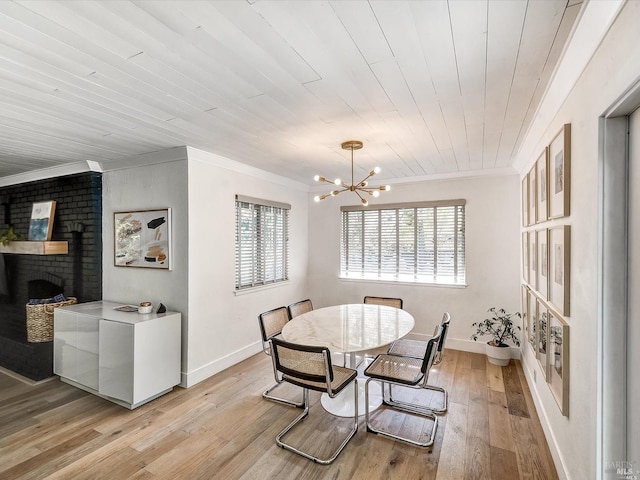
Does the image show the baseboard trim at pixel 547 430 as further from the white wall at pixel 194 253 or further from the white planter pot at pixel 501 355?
the white wall at pixel 194 253

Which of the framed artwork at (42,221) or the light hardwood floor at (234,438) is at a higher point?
the framed artwork at (42,221)

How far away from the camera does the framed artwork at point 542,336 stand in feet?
7.29

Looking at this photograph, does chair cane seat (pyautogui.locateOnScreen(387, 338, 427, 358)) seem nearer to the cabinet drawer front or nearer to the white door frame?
the white door frame

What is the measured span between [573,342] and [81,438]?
11.3 ft

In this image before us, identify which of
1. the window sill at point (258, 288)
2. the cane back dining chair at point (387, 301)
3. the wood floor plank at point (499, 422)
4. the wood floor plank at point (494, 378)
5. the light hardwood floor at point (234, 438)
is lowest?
the light hardwood floor at point (234, 438)

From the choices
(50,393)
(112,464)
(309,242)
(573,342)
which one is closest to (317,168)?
(309,242)

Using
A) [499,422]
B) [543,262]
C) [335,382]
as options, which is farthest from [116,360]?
[543,262]

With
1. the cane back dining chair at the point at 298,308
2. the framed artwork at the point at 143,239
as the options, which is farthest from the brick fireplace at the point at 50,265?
the cane back dining chair at the point at 298,308

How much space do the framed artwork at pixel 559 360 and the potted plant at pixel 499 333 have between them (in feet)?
5.29

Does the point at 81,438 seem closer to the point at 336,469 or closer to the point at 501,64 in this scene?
the point at 336,469

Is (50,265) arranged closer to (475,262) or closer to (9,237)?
(9,237)

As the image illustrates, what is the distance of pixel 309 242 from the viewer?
527 cm

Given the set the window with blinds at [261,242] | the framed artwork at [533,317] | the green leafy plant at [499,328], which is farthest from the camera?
the window with blinds at [261,242]

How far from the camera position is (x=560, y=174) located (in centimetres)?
187
